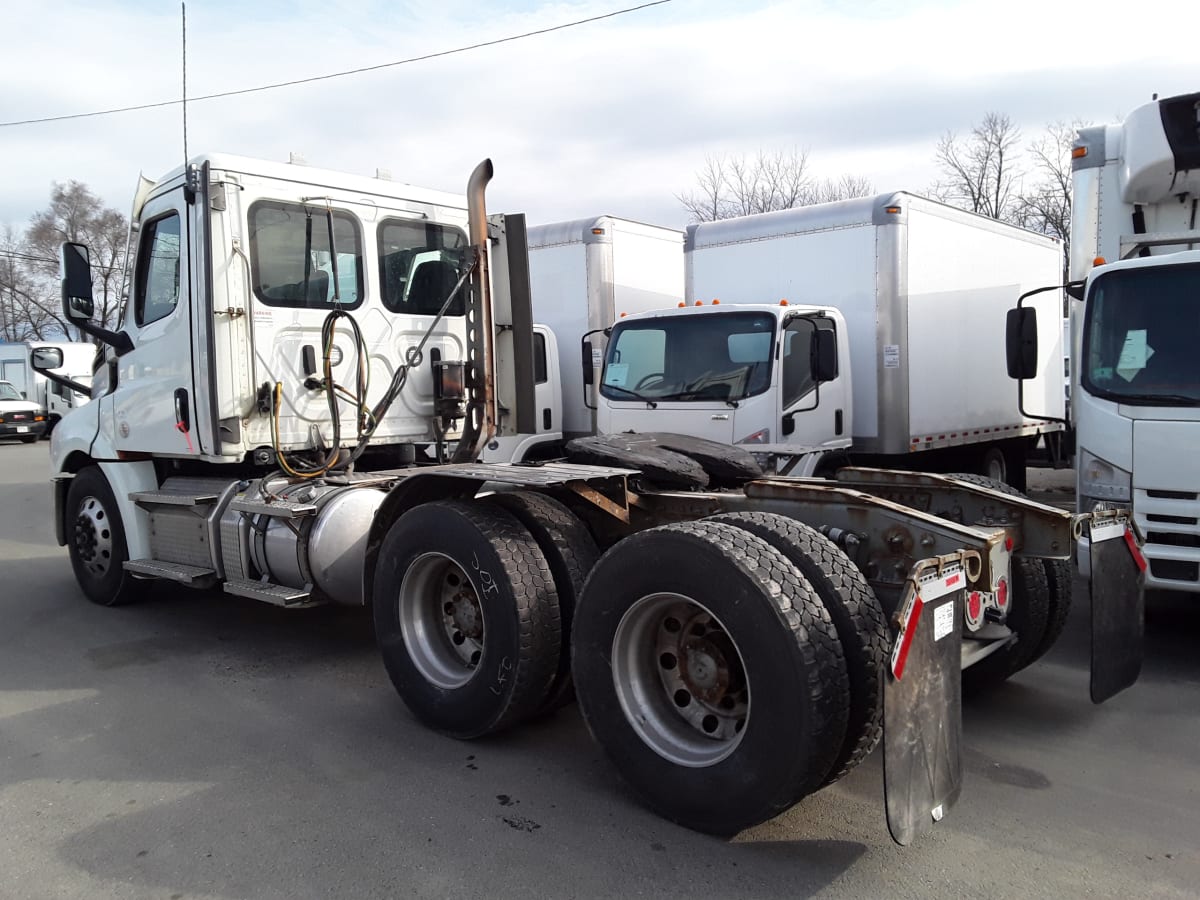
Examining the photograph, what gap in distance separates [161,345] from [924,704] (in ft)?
17.6

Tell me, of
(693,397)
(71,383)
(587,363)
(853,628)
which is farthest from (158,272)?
(853,628)

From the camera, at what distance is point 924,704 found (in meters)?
3.06

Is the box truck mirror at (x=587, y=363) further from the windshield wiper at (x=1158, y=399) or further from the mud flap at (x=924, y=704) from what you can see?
the mud flap at (x=924, y=704)

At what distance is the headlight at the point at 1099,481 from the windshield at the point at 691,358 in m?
2.58

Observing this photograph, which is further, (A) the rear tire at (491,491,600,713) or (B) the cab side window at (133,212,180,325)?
(B) the cab side window at (133,212,180,325)

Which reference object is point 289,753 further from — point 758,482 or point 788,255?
point 788,255

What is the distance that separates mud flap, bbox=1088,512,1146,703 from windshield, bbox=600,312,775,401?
3935 mm

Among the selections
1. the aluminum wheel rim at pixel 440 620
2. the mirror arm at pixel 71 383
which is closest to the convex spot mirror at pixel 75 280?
the mirror arm at pixel 71 383

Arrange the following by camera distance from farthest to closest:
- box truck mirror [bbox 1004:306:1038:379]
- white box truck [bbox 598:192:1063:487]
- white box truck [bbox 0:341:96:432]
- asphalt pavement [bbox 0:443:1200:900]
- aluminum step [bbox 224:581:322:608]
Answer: white box truck [bbox 0:341:96:432], white box truck [bbox 598:192:1063:487], box truck mirror [bbox 1004:306:1038:379], aluminum step [bbox 224:581:322:608], asphalt pavement [bbox 0:443:1200:900]

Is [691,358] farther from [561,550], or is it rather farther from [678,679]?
[678,679]

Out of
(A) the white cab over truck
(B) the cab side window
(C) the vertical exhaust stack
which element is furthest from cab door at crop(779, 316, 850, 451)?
(B) the cab side window

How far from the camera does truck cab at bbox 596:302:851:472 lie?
7.83 meters

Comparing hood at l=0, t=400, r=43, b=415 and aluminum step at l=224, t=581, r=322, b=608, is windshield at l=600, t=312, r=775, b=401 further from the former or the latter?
hood at l=0, t=400, r=43, b=415

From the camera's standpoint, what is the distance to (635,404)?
8422 mm
